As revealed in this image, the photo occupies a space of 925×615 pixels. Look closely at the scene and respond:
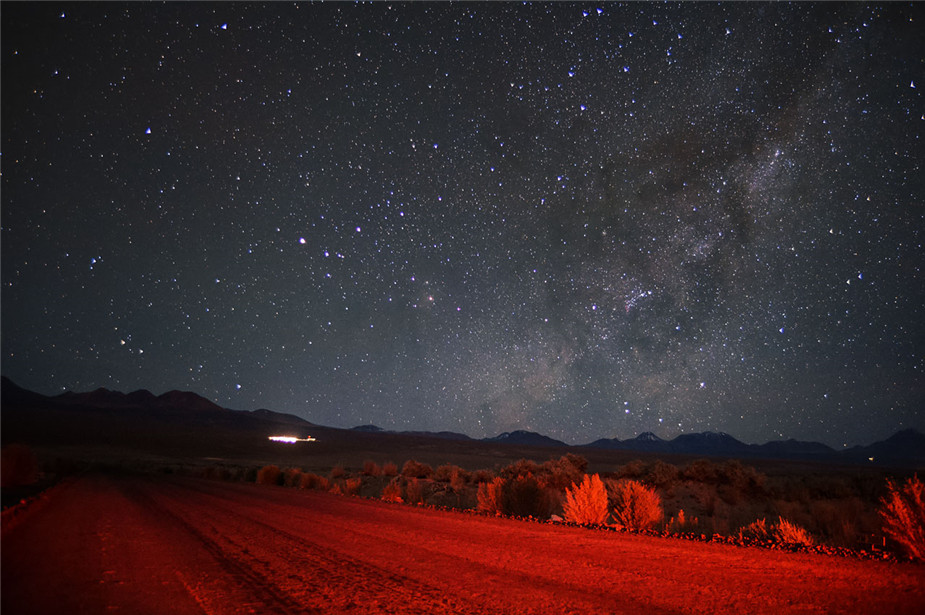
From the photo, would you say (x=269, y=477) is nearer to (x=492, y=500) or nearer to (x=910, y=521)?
(x=492, y=500)

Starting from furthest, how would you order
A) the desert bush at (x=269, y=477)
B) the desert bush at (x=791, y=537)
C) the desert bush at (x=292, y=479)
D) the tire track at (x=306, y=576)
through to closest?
the desert bush at (x=269, y=477) < the desert bush at (x=292, y=479) < the desert bush at (x=791, y=537) < the tire track at (x=306, y=576)

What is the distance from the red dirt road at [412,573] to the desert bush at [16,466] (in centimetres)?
1084

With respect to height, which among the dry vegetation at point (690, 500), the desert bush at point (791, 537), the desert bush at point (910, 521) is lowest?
the dry vegetation at point (690, 500)

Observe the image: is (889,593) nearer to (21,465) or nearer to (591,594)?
(591,594)

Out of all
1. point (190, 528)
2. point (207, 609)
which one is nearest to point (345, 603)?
point (207, 609)

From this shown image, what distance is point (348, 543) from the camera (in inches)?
344

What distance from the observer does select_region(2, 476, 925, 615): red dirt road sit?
536cm

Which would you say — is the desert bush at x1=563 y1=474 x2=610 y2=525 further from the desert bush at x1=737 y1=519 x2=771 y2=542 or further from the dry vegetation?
the desert bush at x1=737 y1=519 x2=771 y2=542

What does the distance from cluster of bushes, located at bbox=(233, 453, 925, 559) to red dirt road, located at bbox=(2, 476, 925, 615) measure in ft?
6.18

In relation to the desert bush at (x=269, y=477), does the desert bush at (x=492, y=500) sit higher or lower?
higher

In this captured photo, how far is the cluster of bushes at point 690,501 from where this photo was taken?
29.3 ft

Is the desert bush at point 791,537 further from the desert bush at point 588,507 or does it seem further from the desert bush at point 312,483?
the desert bush at point 312,483

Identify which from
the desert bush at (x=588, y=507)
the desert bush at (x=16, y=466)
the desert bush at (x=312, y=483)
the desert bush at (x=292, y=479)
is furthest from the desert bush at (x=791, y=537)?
the desert bush at (x=16, y=466)

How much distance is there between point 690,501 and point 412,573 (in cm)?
1801
